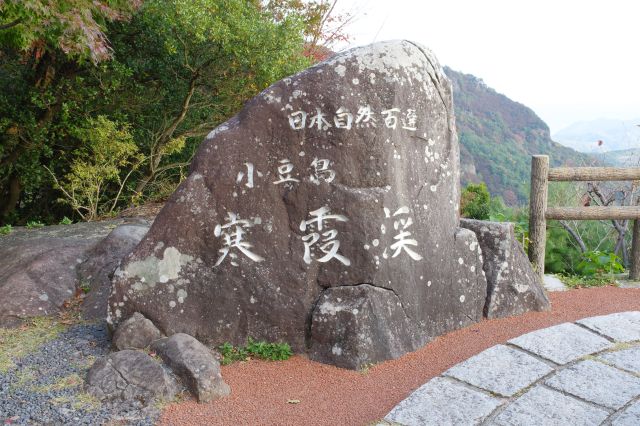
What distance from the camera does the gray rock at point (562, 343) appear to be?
4.13 m

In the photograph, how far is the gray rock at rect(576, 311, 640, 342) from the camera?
4.48m

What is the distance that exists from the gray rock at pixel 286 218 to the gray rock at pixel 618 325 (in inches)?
63.8

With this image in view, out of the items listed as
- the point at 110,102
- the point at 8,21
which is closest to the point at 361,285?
the point at 8,21

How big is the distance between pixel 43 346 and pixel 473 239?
3.61 m

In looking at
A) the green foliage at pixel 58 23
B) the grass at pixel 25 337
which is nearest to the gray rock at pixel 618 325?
the grass at pixel 25 337

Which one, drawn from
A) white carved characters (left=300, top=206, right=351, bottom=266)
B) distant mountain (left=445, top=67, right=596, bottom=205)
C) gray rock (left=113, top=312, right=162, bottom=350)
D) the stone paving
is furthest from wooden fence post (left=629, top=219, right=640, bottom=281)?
distant mountain (left=445, top=67, right=596, bottom=205)

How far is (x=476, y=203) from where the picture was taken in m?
9.81

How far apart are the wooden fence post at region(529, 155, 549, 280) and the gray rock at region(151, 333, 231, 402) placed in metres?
4.07

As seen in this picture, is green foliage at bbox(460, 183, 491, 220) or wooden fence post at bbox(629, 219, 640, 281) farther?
green foliage at bbox(460, 183, 491, 220)

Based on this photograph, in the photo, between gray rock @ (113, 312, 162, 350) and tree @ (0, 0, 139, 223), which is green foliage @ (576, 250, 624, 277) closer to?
gray rock @ (113, 312, 162, 350)

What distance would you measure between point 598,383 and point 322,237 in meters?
2.13

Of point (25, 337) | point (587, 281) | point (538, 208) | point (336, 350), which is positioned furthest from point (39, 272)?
point (587, 281)

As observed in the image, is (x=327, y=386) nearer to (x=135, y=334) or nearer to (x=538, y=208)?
(x=135, y=334)

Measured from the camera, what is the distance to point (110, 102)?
30.3 ft
